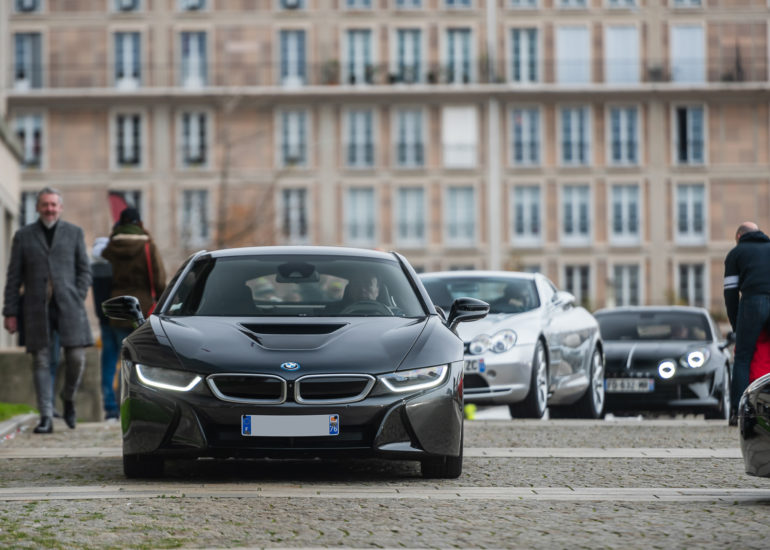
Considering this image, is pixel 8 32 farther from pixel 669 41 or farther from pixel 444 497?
pixel 444 497

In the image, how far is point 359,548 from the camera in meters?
5.69

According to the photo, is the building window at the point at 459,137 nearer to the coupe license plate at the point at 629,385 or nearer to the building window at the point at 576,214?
the building window at the point at 576,214

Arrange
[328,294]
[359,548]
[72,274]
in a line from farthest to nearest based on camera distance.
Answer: [72,274] → [328,294] → [359,548]

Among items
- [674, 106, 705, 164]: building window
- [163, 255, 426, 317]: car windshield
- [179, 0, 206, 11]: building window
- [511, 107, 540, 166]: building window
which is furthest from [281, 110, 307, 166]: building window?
[163, 255, 426, 317]: car windshield

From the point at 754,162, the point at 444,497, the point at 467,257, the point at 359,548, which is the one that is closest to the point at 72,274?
the point at 444,497

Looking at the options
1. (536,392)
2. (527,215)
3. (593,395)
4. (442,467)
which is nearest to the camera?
(442,467)

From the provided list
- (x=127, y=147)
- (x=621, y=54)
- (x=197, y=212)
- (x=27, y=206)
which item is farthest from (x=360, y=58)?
(x=27, y=206)

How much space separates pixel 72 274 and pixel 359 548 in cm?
714

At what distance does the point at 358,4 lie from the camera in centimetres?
5891

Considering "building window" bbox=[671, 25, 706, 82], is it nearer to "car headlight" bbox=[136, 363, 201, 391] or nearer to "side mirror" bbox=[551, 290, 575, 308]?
"side mirror" bbox=[551, 290, 575, 308]

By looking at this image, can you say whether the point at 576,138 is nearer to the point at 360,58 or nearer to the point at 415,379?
the point at 360,58

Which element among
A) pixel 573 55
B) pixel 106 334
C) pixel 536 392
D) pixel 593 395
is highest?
pixel 573 55

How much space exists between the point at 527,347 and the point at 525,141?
45.3 meters

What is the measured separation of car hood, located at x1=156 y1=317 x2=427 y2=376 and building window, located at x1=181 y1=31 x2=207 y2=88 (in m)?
51.4
